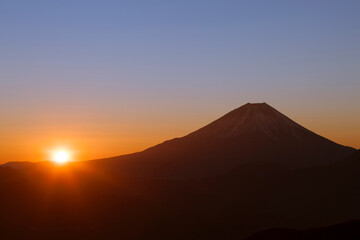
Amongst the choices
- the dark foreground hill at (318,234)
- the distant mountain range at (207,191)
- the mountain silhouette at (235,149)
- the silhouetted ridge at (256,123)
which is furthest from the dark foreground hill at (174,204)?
the silhouetted ridge at (256,123)

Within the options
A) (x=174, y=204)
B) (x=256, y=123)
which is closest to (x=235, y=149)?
(x=256, y=123)

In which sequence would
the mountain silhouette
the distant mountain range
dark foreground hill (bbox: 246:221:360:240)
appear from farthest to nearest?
the mountain silhouette, the distant mountain range, dark foreground hill (bbox: 246:221:360:240)

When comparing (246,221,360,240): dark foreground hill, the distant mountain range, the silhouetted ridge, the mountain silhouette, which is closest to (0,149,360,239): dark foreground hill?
the distant mountain range

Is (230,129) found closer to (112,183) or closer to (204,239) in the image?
(112,183)

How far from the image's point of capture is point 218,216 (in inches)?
2968

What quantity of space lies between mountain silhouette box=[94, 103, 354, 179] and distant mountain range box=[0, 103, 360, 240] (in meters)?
0.31

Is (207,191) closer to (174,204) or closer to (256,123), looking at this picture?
(174,204)

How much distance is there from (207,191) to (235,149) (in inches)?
1839

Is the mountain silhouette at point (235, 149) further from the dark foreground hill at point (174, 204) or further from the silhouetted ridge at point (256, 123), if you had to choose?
the dark foreground hill at point (174, 204)

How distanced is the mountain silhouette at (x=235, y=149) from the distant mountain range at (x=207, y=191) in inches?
12.4

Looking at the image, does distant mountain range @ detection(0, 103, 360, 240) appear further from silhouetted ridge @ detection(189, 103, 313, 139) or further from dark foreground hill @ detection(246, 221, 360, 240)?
silhouetted ridge @ detection(189, 103, 313, 139)

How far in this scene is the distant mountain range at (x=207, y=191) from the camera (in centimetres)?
6812

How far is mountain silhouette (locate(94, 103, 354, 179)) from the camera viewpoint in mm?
137125

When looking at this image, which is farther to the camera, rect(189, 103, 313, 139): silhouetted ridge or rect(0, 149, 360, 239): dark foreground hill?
rect(189, 103, 313, 139): silhouetted ridge
